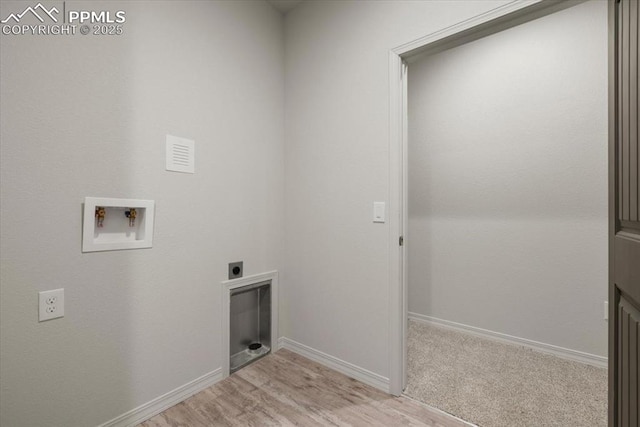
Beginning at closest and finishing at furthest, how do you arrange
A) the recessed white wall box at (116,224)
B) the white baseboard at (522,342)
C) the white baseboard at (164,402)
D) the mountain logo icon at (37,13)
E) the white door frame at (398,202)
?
the mountain logo icon at (37,13)
the recessed white wall box at (116,224)
the white baseboard at (164,402)
the white door frame at (398,202)
the white baseboard at (522,342)

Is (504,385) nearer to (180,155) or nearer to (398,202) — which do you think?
(398,202)

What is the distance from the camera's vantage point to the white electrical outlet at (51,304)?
119 cm

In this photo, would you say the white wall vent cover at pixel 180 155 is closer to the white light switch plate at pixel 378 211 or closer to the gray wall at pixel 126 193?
the gray wall at pixel 126 193

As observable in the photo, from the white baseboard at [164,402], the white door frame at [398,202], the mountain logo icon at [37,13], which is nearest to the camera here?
the mountain logo icon at [37,13]

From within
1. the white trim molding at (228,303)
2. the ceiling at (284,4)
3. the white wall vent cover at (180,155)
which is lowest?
the white trim molding at (228,303)

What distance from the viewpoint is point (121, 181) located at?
1.41 meters

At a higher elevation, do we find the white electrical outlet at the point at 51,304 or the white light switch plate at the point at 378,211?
the white light switch plate at the point at 378,211

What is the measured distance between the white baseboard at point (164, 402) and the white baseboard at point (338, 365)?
23.3 inches

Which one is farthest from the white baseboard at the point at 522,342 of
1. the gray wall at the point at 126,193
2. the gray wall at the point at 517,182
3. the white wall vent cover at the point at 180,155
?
the white wall vent cover at the point at 180,155

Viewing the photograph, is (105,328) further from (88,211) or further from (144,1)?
(144,1)

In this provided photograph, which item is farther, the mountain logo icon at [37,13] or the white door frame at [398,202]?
the white door frame at [398,202]

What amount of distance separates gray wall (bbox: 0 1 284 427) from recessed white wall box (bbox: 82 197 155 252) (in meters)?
0.04

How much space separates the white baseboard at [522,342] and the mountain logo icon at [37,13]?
132 inches

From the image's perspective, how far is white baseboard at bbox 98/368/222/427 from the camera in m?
1.44
